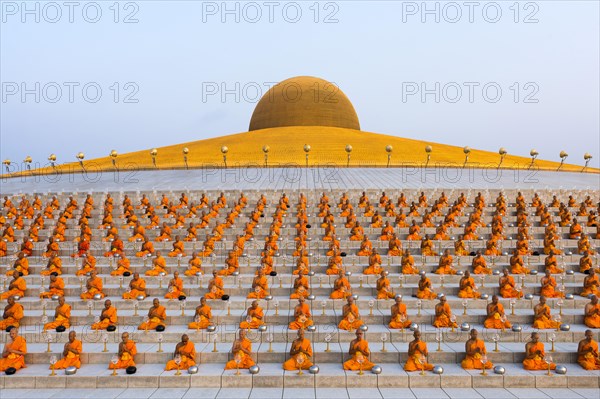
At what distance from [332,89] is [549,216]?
28.1m

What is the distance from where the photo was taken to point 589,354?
7996 millimetres

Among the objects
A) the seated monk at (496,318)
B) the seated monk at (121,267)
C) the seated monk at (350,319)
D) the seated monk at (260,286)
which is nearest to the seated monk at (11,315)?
the seated monk at (121,267)

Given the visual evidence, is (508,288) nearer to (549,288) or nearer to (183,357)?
(549,288)

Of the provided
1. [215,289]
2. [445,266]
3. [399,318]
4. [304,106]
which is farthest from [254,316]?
[304,106]

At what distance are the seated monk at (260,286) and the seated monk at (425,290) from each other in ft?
10.2

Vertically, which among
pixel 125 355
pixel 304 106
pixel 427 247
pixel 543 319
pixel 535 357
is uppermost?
pixel 304 106

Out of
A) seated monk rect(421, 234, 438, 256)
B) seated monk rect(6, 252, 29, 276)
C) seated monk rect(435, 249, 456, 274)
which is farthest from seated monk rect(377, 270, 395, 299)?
seated monk rect(6, 252, 29, 276)

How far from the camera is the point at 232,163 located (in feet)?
83.8

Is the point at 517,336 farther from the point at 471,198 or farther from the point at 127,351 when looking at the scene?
the point at 471,198

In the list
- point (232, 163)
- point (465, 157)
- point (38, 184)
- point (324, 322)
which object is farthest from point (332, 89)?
point (324, 322)

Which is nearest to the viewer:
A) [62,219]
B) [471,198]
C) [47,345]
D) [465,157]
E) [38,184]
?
[47,345]

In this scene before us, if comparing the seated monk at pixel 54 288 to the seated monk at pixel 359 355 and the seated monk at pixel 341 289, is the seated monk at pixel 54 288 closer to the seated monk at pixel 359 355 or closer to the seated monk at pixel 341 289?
the seated monk at pixel 341 289

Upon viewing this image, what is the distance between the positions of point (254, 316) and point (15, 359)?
3.79 metres

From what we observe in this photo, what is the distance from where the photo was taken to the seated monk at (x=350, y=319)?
9.12m
